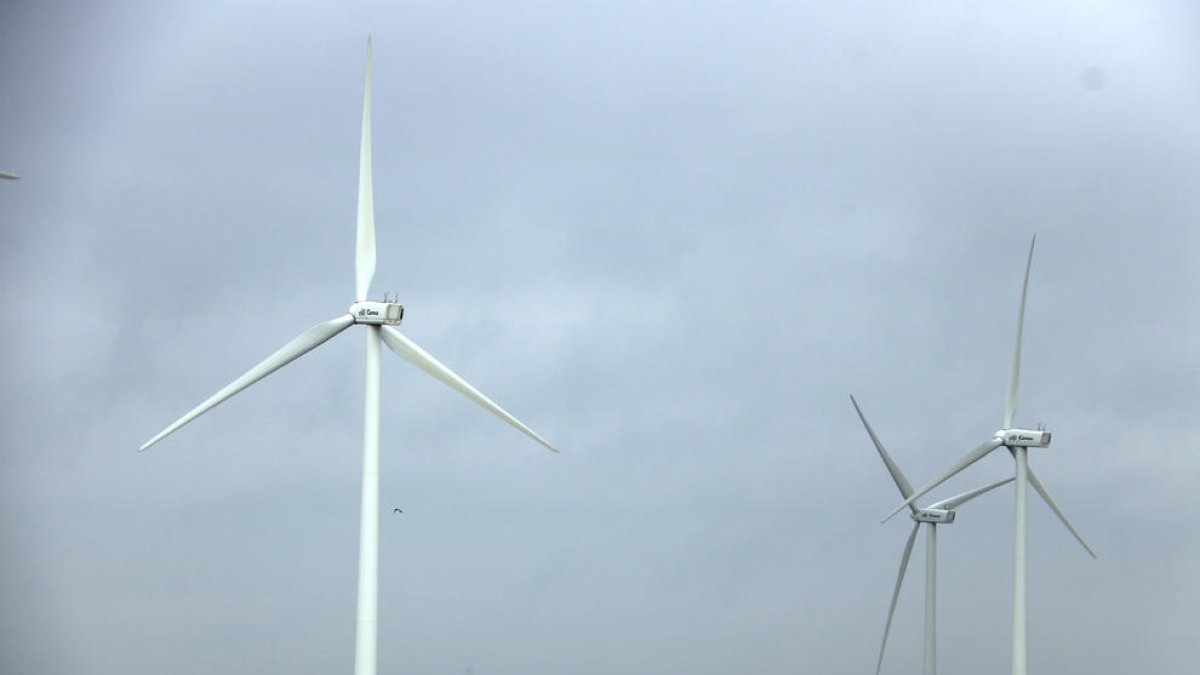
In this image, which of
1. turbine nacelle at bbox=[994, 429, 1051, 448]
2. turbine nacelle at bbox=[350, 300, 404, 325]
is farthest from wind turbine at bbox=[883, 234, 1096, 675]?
turbine nacelle at bbox=[350, 300, 404, 325]

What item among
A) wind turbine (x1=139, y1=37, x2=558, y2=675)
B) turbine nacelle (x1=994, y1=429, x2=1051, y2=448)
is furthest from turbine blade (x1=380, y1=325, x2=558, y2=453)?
turbine nacelle (x1=994, y1=429, x2=1051, y2=448)

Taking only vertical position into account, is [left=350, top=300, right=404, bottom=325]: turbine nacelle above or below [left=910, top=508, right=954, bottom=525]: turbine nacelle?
below

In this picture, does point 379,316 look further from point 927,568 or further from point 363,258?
point 927,568

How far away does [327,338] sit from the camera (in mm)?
73312

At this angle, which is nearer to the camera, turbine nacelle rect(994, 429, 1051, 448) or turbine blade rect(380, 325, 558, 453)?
turbine blade rect(380, 325, 558, 453)

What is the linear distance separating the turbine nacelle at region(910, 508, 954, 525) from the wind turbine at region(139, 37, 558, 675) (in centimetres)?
5345

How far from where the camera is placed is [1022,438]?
104688 millimetres

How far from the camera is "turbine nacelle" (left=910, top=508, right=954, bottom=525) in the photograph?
119562 millimetres

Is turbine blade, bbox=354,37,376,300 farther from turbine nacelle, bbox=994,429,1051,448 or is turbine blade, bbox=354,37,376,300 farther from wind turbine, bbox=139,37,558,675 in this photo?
turbine nacelle, bbox=994,429,1051,448

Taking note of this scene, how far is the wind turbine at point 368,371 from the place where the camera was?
70.6m

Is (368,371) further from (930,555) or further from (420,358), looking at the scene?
(930,555)

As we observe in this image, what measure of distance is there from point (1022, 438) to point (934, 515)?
52.8ft

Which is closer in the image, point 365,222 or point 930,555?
point 365,222

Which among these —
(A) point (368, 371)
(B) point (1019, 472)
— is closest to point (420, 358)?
(A) point (368, 371)
